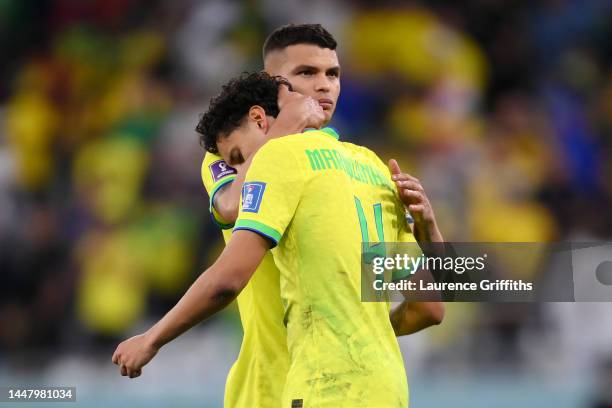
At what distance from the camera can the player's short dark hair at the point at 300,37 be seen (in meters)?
4.27

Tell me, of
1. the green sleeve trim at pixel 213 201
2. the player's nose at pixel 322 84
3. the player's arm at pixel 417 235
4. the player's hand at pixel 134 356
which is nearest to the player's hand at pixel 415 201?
the player's arm at pixel 417 235

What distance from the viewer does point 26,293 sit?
343 inches

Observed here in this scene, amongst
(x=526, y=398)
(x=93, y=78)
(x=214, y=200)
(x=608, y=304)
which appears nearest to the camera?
(x=214, y=200)

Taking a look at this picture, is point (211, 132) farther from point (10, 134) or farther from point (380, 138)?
point (10, 134)

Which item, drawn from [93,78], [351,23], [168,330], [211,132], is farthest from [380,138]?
[168,330]

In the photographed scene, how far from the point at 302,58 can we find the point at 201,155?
4612 mm

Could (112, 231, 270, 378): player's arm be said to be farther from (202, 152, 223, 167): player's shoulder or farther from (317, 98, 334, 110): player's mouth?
(317, 98, 334, 110): player's mouth

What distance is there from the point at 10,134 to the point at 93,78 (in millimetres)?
940

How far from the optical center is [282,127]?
3303 millimetres

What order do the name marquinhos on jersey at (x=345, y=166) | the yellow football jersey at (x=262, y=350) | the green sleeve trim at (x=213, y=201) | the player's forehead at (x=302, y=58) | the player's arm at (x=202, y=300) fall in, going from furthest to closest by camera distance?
the player's forehead at (x=302, y=58) < the green sleeve trim at (x=213, y=201) < the yellow football jersey at (x=262, y=350) < the name marquinhos on jersey at (x=345, y=166) < the player's arm at (x=202, y=300)

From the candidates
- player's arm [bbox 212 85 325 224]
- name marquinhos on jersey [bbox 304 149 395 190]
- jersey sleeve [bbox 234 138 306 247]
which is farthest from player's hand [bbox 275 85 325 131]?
jersey sleeve [bbox 234 138 306 247]

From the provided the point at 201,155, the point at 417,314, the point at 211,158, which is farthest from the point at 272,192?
the point at 201,155

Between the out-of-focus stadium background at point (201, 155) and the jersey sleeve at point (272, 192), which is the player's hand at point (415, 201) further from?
the out-of-focus stadium background at point (201, 155)

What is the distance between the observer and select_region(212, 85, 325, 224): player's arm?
10.7 feet
